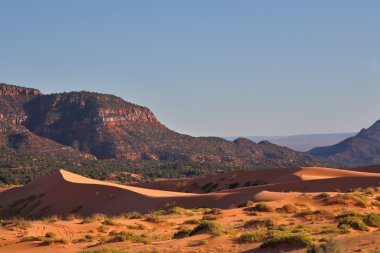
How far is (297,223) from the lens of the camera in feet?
71.6

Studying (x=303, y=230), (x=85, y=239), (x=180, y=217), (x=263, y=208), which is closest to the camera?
(x=303, y=230)

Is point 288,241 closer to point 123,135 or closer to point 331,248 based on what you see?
point 331,248

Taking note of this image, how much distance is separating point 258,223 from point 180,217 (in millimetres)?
5659

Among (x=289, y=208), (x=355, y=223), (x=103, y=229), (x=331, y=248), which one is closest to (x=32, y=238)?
(x=103, y=229)

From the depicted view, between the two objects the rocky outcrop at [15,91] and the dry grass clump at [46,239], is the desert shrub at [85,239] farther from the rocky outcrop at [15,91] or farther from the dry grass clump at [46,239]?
the rocky outcrop at [15,91]

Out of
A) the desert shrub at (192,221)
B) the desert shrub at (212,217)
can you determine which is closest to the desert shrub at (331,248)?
the desert shrub at (192,221)

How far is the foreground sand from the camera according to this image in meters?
17.6

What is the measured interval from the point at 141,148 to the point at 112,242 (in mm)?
94223

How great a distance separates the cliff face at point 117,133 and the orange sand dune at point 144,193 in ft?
170

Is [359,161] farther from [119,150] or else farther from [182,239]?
[182,239]

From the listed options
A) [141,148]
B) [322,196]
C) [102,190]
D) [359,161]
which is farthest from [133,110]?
[322,196]

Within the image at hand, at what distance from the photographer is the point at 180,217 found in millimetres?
26391

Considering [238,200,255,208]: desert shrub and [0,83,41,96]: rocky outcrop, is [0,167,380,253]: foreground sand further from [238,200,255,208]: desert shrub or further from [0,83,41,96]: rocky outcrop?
[0,83,41,96]: rocky outcrop

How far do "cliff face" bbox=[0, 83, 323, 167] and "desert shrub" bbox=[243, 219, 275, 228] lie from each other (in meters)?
87.3
